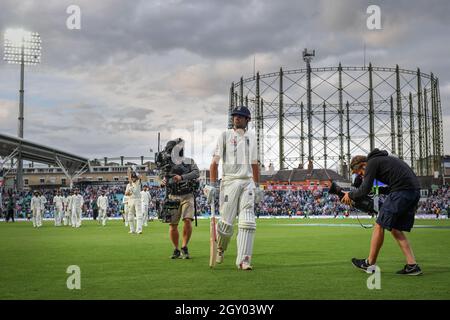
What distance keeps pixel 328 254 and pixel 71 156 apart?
188 feet

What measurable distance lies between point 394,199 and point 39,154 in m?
53.4

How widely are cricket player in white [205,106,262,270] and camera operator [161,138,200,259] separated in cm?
Result: 168

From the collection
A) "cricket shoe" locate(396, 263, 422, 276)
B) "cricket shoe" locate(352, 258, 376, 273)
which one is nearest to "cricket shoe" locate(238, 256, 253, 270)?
"cricket shoe" locate(352, 258, 376, 273)

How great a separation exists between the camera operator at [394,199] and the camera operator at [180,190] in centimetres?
346

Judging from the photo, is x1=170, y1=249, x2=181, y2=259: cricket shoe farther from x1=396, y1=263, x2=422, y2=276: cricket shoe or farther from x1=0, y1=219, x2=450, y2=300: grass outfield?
x1=396, y1=263, x2=422, y2=276: cricket shoe

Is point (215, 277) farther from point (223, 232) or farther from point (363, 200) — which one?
point (363, 200)

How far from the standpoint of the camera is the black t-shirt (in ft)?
23.3

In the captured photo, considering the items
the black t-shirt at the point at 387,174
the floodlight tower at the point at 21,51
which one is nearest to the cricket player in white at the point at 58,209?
the floodlight tower at the point at 21,51

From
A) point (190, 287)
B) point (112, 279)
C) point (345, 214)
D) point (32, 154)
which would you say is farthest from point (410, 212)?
point (32, 154)

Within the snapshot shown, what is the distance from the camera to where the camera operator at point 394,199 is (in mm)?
6973

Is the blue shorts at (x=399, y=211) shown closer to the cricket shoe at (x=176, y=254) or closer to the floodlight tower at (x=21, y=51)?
the cricket shoe at (x=176, y=254)

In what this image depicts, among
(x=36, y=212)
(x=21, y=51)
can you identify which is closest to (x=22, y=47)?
(x=21, y=51)
